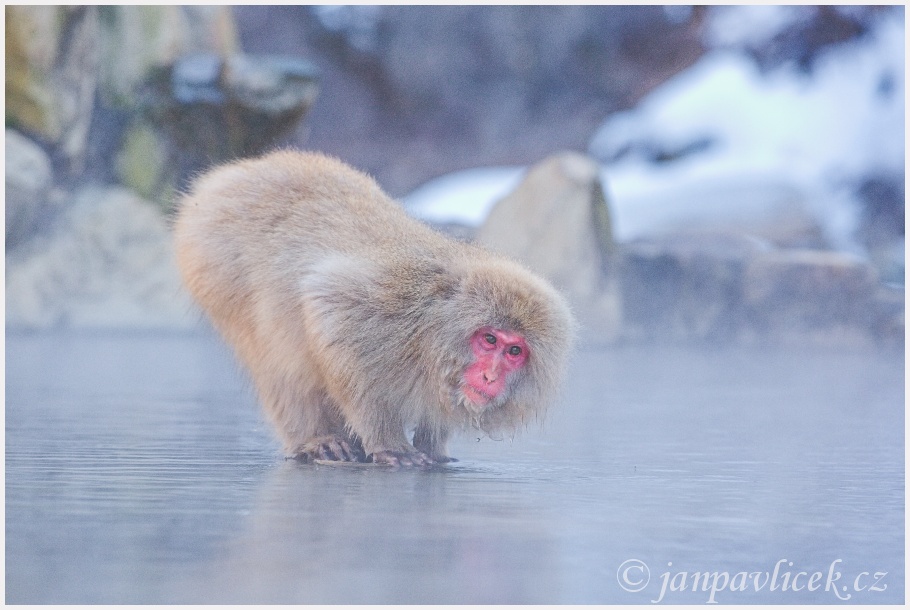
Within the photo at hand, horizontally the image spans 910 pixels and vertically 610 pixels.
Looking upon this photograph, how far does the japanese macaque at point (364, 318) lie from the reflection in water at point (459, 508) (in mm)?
190

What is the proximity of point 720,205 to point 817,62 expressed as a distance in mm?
2599

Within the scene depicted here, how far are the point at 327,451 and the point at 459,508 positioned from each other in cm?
104

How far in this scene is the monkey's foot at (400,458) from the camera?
3.78 metres

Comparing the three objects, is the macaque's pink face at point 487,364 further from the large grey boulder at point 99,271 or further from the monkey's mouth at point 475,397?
the large grey boulder at point 99,271

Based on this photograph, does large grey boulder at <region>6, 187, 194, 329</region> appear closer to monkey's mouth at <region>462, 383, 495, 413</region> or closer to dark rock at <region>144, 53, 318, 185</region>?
dark rock at <region>144, 53, 318, 185</region>

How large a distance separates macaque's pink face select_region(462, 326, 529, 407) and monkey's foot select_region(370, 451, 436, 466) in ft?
0.94

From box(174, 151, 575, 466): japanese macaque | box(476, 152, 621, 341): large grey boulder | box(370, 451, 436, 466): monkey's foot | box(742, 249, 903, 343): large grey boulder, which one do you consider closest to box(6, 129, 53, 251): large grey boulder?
box(476, 152, 621, 341): large grey boulder

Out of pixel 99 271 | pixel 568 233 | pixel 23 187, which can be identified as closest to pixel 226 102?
pixel 99 271

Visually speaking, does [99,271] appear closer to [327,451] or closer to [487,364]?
[327,451]

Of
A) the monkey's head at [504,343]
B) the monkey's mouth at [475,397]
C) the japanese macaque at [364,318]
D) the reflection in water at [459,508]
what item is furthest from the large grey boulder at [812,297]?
the monkey's mouth at [475,397]

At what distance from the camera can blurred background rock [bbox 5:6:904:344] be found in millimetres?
11508

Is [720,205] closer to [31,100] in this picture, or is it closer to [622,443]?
[31,100]

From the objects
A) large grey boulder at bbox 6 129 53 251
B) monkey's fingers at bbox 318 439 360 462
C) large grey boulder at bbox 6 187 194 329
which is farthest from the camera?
large grey boulder at bbox 6 187 194 329

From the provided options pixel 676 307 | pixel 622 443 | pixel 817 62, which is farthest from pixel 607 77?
pixel 622 443
